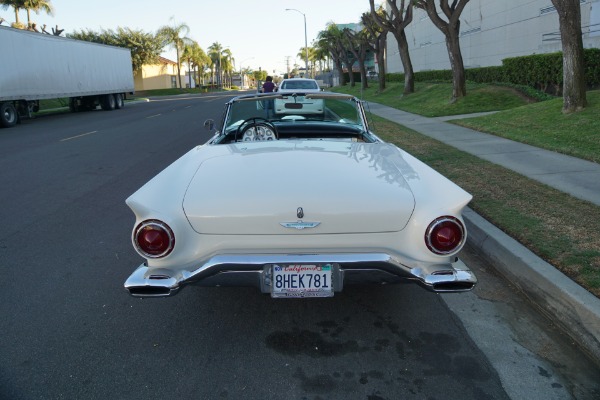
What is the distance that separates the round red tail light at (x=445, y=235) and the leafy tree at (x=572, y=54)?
9.57 meters

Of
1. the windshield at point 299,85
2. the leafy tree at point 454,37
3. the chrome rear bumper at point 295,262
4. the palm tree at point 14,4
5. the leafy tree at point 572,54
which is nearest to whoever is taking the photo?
the chrome rear bumper at point 295,262

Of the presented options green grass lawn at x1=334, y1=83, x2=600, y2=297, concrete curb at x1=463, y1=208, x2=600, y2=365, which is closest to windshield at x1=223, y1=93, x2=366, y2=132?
green grass lawn at x1=334, y1=83, x2=600, y2=297

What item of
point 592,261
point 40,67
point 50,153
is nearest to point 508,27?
point 40,67

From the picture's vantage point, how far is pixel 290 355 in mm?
3047

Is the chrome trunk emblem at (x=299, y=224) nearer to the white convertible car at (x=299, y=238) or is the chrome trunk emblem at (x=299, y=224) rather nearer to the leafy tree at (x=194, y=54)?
the white convertible car at (x=299, y=238)

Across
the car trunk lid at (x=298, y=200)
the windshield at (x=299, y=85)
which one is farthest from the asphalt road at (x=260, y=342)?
the windshield at (x=299, y=85)

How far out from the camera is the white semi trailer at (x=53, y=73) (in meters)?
19.5

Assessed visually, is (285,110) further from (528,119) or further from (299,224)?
(528,119)

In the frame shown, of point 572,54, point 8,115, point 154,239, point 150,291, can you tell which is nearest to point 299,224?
point 154,239

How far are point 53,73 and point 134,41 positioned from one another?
41816 millimetres

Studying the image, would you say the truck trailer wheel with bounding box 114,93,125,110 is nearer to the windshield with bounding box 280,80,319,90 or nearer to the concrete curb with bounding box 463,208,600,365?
the windshield with bounding box 280,80,319,90

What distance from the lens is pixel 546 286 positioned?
11.7ft

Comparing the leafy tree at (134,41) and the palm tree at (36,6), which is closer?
the palm tree at (36,6)

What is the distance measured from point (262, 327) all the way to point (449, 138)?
29.3 ft
